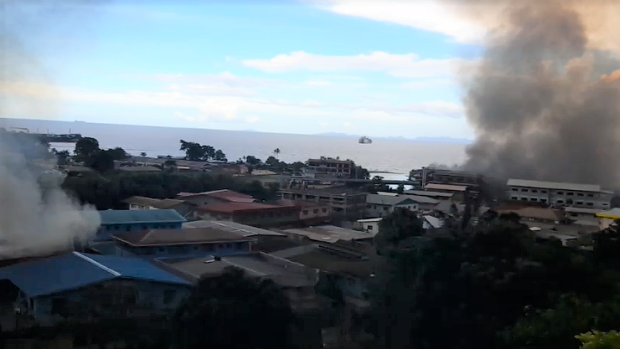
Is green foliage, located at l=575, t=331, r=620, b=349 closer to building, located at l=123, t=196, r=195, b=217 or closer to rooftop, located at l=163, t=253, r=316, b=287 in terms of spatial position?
rooftop, located at l=163, t=253, r=316, b=287

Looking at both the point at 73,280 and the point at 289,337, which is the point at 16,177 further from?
the point at 289,337

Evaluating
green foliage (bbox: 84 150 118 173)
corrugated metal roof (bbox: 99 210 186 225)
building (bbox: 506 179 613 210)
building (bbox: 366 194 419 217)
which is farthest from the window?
green foliage (bbox: 84 150 118 173)

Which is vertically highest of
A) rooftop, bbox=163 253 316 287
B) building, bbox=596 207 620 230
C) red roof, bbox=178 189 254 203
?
building, bbox=596 207 620 230

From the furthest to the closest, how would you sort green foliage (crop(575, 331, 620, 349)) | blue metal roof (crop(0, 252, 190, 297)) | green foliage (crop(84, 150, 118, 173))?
green foliage (crop(84, 150, 118, 173)) → blue metal roof (crop(0, 252, 190, 297)) → green foliage (crop(575, 331, 620, 349))

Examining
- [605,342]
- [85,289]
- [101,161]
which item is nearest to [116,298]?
[85,289]

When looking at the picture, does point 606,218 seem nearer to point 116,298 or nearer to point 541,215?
point 541,215

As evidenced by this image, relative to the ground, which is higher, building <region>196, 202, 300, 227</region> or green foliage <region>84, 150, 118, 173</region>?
green foliage <region>84, 150, 118, 173</region>

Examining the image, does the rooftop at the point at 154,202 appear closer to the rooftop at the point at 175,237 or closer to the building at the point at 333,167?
the rooftop at the point at 175,237

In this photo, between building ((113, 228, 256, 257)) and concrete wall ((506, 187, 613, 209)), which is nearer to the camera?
building ((113, 228, 256, 257))

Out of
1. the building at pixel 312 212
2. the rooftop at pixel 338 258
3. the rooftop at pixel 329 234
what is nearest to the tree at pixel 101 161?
the building at pixel 312 212
